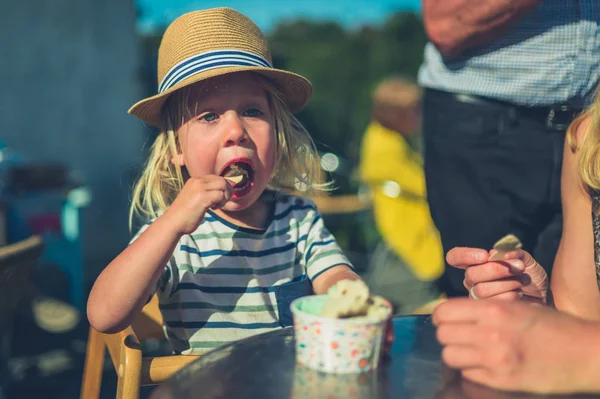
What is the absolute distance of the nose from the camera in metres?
1.78

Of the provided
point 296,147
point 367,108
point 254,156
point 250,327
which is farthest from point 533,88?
point 367,108

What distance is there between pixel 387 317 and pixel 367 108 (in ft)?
21.3

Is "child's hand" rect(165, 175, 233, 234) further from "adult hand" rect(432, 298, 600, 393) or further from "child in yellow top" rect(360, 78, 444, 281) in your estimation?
"child in yellow top" rect(360, 78, 444, 281)

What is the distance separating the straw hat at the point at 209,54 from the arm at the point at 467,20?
0.51 metres

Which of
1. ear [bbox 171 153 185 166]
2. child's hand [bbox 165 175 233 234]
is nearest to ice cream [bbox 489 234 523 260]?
child's hand [bbox 165 175 233 234]

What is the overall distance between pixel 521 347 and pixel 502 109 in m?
1.37

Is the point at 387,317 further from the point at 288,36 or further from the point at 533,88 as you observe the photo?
the point at 288,36

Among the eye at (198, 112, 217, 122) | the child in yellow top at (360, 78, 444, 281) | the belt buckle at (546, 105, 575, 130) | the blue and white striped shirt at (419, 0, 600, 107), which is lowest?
the child in yellow top at (360, 78, 444, 281)

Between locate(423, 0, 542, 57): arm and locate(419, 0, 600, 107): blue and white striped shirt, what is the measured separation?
76mm

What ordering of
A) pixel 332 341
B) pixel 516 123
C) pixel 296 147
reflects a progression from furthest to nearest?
pixel 516 123, pixel 296 147, pixel 332 341

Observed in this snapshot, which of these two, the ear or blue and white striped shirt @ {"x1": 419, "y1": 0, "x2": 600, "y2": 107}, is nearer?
the ear

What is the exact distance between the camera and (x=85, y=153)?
623 cm

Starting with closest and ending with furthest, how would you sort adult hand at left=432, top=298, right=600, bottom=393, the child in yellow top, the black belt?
adult hand at left=432, top=298, right=600, bottom=393, the black belt, the child in yellow top

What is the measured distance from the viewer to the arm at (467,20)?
2090 millimetres
